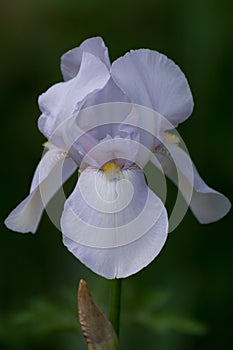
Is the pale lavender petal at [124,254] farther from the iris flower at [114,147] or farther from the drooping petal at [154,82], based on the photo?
the drooping petal at [154,82]

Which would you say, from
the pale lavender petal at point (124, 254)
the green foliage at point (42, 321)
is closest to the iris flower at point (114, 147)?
the pale lavender petal at point (124, 254)

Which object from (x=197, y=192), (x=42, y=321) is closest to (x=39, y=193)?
(x=197, y=192)

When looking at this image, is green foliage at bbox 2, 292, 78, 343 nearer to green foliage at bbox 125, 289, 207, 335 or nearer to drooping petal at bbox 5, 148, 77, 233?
green foliage at bbox 125, 289, 207, 335

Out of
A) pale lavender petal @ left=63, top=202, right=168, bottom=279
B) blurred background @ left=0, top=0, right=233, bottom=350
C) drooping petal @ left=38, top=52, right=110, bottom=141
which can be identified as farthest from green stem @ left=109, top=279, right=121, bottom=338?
blurred background @ left=0, top=0, right=233, bottom=350

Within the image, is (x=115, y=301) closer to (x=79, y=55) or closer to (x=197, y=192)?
(x=197, y=192)

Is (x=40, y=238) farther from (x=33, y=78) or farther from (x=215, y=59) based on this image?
(x=215, y=59)

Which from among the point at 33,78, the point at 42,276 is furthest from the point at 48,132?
the point at 33,78

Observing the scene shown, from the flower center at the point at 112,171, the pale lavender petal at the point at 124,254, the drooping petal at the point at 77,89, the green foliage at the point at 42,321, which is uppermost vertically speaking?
the drooping petal at the point at 77,89
